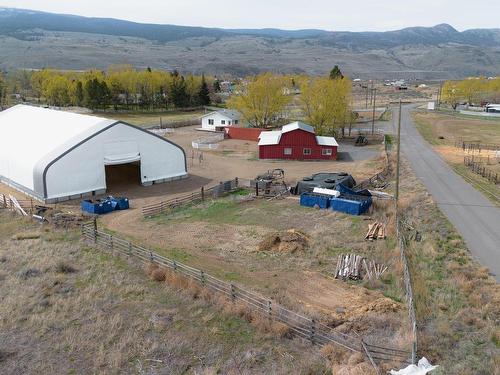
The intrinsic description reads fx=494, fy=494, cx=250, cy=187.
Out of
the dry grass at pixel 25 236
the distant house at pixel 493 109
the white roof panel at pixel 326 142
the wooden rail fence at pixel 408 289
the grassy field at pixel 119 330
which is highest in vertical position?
the distant house at pixel 493 109

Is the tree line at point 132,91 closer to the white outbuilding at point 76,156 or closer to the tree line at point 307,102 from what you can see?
the tree line at point 307,102

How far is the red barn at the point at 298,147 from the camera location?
164ft

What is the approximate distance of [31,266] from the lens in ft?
70.7

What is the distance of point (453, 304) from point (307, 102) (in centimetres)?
4881

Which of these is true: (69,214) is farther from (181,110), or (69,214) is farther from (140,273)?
(181,110)

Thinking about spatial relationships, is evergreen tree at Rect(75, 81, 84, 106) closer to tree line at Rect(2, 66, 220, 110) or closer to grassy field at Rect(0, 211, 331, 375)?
tree line at Rect(2, 66, 220, 110)

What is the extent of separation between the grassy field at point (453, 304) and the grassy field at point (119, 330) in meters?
3.59

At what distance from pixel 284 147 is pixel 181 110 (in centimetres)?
5195

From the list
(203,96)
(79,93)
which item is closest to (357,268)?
(79,93)

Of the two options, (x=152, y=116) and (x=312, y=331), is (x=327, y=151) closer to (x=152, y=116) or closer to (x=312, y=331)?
(x=312, y=331)

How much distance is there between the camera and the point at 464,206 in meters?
30.5

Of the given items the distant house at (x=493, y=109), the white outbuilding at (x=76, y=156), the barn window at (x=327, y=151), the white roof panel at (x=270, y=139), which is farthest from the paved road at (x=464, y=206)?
the distant house at (x=493, y=109)

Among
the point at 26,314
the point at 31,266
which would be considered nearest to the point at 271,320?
the point at 26,314

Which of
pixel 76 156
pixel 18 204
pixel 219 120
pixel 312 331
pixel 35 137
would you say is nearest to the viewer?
pixel 312 331
